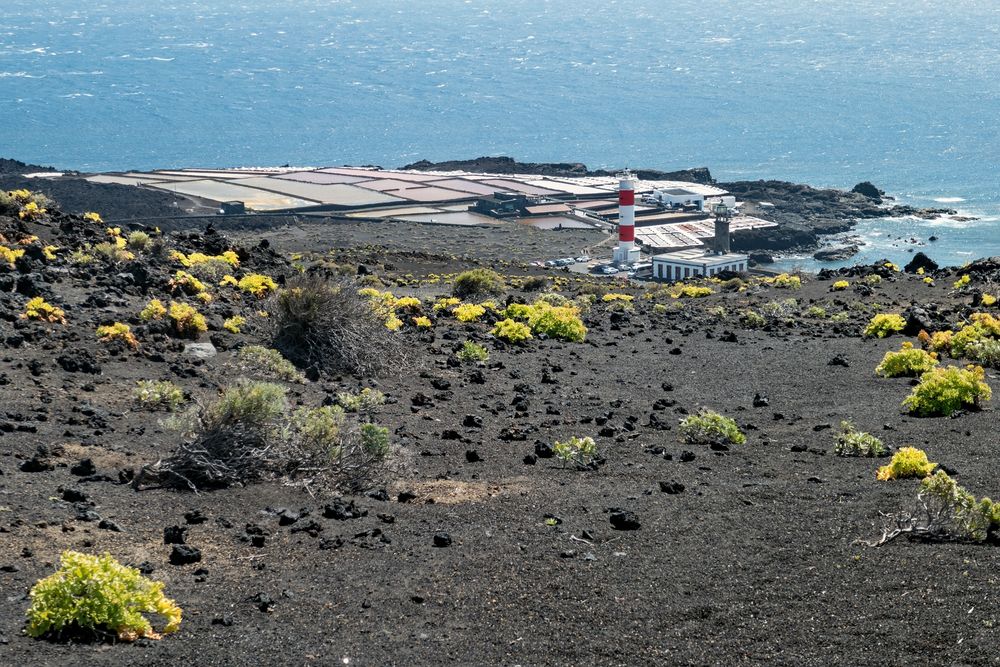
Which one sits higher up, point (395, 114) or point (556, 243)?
point (395, 114)

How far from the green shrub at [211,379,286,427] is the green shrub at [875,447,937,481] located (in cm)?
580

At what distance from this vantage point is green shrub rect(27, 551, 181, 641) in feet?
24.8

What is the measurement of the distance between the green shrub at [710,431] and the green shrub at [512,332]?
7.63m

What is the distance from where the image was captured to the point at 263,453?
37.9 ft

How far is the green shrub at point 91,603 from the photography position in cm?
756

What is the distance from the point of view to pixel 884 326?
22656 millimetres

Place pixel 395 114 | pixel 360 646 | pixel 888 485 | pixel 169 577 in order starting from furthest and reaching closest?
pixel 395 114 → pixel 888 485 → pixel 169 577 → pixel 360 646

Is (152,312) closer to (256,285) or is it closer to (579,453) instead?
(256,285)

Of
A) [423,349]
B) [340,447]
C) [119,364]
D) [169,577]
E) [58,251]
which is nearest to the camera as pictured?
[169,577]

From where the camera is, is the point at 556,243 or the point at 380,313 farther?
the point at 556,243

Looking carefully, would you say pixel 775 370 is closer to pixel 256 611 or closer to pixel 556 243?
pixel 256 611

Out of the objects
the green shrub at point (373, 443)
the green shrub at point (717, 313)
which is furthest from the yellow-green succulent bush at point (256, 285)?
the green shrub at point (373, 443)

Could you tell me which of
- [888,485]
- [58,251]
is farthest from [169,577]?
[58,251]

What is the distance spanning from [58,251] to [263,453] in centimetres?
1421
